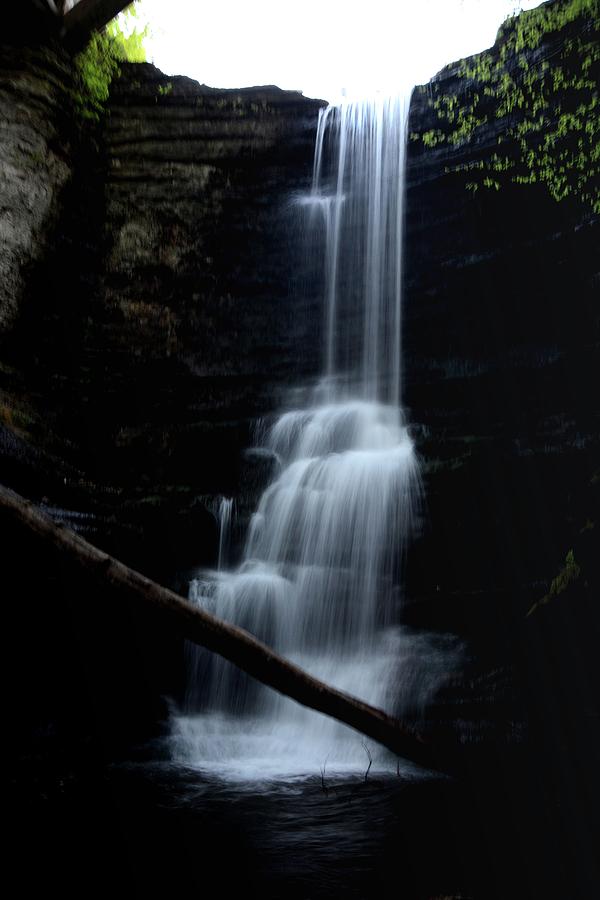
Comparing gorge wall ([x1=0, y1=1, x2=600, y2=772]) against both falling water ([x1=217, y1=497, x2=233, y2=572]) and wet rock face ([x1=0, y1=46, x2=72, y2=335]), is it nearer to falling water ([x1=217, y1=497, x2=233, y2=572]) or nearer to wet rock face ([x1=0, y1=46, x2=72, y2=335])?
wet rock face ([x1=0, y1=46, x2=72, y2=335])

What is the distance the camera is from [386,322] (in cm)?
1009

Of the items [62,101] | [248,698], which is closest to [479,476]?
[248,698]

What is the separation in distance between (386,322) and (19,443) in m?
5.97

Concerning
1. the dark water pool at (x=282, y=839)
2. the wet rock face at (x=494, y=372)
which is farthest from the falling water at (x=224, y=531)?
the dark water pool at (x=282, y=839)

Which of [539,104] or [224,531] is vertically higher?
[539,104]

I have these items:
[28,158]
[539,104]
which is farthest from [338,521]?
[28,158]

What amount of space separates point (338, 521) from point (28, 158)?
709cm

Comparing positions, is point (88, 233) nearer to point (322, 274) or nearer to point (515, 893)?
point (322, 274)

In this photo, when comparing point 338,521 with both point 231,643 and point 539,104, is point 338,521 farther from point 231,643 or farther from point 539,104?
point 539,104

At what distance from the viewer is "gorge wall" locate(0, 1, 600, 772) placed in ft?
19.2

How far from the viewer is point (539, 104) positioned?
9109 millimetres

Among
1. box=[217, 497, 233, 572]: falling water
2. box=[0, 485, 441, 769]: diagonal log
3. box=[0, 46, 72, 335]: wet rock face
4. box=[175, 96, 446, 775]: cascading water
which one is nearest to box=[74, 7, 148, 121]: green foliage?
box=[0, 46, 72, 335]: wet rock face

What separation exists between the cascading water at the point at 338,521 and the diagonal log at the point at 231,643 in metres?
2.04

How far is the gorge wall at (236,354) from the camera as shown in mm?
5859
